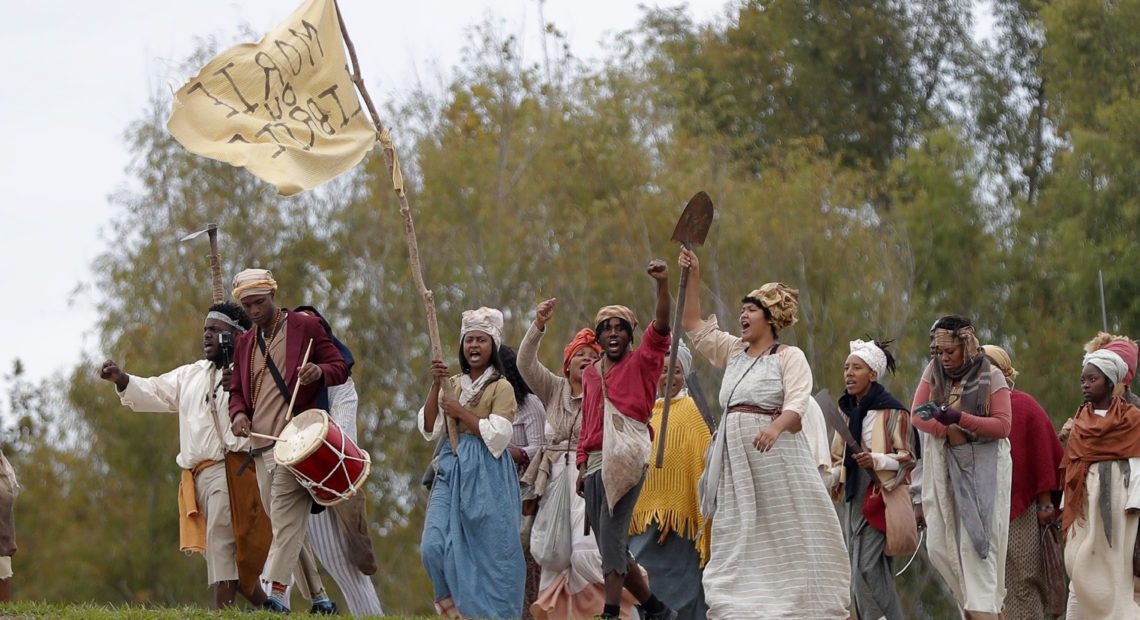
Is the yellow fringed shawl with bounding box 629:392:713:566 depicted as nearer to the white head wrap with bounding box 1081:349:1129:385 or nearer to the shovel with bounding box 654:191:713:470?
the shovel with bounding box 654:191:713:470

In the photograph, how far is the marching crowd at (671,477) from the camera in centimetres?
1187

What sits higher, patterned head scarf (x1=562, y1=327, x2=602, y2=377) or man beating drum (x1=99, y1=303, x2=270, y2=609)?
patterned head scarf (x1=562, y1=327, x2=602, y2=377)

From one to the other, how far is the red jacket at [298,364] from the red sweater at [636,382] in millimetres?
1656

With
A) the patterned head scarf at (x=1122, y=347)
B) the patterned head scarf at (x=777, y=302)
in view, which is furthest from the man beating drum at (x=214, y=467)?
the patterned head scarf at (x=1122, y=347)

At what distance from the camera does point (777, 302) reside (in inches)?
474

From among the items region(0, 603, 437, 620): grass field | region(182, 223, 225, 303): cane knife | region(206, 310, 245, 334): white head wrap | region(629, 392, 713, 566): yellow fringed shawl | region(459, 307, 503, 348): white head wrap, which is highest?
region(182, 223, 225, 303): cane knife

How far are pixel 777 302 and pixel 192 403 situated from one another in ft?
13.7

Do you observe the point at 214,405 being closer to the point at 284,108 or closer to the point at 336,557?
the point at 336,557

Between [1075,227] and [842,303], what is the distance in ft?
16.2

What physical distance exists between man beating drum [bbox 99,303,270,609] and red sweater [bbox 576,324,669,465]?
237cm

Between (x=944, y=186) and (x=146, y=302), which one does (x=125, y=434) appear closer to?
(x=146, y=302)

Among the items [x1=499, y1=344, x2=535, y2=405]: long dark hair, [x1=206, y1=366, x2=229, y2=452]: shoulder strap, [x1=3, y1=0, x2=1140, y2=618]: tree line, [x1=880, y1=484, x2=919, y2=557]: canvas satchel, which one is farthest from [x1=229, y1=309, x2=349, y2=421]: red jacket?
[x1=3, y1=0, x2=1140, y2=618]: tree line

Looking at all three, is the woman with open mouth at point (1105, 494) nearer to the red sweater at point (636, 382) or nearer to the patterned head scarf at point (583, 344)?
the red sweater at point (636, 382)

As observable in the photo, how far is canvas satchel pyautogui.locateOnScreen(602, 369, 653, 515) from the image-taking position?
12.3m
